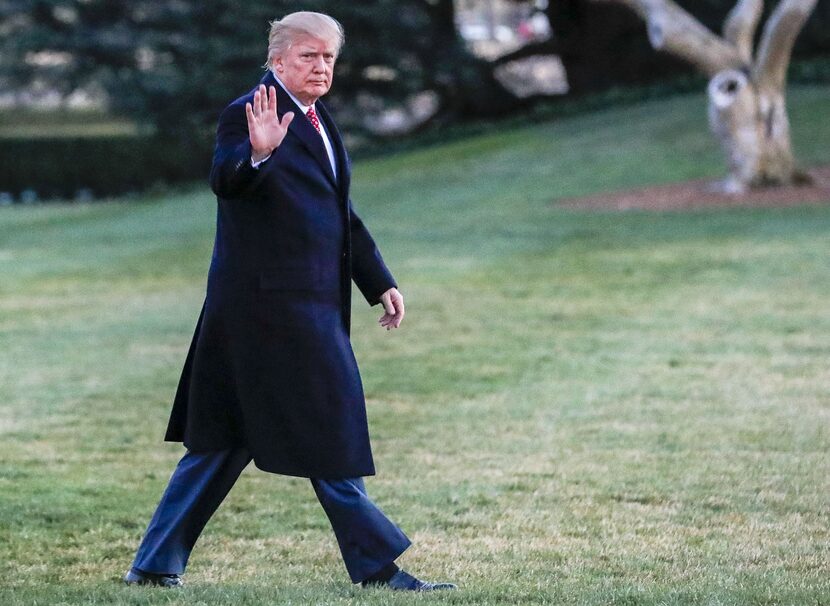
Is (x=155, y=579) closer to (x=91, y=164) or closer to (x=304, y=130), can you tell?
(x=304, y=130)

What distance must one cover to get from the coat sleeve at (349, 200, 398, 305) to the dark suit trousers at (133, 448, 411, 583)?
608mm

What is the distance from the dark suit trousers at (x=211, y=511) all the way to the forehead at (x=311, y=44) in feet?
4.11

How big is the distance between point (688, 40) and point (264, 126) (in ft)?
54.3

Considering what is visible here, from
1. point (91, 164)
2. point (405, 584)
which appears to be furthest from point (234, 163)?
point (91, 164)

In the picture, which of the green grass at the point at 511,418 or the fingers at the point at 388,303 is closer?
the fingers at the point at 388,303

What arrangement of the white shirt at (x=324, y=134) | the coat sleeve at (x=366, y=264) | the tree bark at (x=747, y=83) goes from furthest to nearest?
the tree bark at (x=747, y=83), the coat sleeve at (x=366, y=264), the white shirt at (x=324, y=134)

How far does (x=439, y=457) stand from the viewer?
301 inches

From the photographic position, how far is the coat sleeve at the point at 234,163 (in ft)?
15.1

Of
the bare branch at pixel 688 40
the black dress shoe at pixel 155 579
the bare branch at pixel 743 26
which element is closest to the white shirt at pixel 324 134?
the black dress shoe at pixel 155 579

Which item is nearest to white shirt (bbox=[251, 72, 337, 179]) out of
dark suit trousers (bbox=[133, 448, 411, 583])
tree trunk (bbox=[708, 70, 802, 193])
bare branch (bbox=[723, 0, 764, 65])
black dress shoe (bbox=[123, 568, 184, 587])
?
dark suit trousers (bbox=[133, 448, 411, 583])

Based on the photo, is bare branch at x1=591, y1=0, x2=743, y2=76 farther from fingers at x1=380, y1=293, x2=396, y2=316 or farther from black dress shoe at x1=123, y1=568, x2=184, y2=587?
black dress shoe at x1=123, y1=568, x2=184, y2=587

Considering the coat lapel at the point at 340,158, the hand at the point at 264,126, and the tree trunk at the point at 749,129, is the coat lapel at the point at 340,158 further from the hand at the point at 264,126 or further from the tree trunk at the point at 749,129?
the tree trunk at the point at 749,129

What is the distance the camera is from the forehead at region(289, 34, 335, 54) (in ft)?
15.4

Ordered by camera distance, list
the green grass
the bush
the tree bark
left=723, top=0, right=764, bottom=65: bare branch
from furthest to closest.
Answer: the bush < left=723, top=0, right=764, bottom=65: bare branch < the tree bark < the green grass
